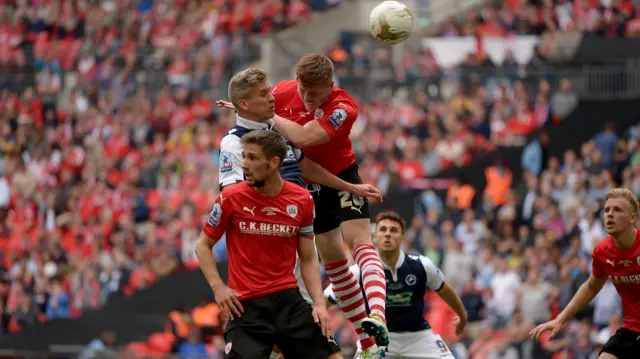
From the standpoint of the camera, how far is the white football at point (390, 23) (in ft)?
34.3

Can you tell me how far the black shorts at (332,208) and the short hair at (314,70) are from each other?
91 cm

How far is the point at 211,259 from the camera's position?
8.73 meters

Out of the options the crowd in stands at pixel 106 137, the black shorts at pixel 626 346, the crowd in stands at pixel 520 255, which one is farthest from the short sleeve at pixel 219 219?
the crowd in stands at pixel 106 137

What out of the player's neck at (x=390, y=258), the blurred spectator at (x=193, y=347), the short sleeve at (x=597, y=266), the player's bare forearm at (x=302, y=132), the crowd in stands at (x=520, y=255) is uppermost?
the player's bare forearm at (x=302, y=132)

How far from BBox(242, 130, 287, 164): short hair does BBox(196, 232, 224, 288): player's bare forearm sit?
70 cm

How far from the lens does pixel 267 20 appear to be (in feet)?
92.4

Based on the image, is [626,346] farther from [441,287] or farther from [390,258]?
[390,258]

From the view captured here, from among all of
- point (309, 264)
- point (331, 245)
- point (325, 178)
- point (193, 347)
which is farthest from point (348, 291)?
point (193, 347)

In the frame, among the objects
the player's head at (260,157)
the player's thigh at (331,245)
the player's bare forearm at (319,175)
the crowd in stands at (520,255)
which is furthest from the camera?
the crowd in stands at (520,255)

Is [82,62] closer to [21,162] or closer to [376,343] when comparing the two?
[21,162]

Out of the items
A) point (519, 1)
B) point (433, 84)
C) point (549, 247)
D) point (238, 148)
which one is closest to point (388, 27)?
point (238, 148)

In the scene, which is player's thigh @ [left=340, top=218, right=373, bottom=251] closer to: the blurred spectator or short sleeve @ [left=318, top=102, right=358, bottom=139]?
short sleeve @ [left=318, top=102, right=358, bottom=139]

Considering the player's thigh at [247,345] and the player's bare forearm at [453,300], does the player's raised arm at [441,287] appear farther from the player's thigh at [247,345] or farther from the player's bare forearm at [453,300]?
the player's thigh at [247,345]

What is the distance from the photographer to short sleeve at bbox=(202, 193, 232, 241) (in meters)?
8.66
